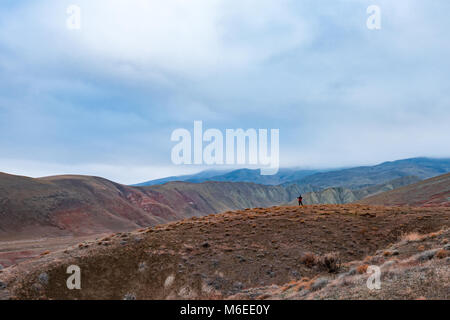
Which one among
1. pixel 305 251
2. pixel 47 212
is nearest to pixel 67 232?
pixel 47 212

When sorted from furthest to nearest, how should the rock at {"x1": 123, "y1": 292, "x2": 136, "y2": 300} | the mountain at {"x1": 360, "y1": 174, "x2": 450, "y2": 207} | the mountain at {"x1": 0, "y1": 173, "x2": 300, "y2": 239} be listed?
1. the mountain at {"x1": 0, "y1": 173, "x2": 300, "y2": 239}
2. the mountain at {"x1": 360, "y1": 174, "x2": 450, "y2": 207}
3. the rock at {"x1": 123, "y1": 292, "x2": 136, "y2": 300}

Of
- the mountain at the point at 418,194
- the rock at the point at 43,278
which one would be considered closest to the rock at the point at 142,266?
the rock at the point at 43,278

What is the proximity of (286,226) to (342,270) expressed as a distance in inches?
360

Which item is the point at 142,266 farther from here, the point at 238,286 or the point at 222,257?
the point at 238,286

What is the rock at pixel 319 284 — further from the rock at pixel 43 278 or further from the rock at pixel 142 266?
the rock at pixel 43 278

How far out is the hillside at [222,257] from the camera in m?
15.2

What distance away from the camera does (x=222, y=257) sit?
757 inches

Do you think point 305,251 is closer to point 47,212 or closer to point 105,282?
point 105,282

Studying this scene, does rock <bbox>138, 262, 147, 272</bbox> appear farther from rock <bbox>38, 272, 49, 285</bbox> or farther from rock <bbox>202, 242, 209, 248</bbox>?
rock <bbox>38, 272, 49, 285</bbox>

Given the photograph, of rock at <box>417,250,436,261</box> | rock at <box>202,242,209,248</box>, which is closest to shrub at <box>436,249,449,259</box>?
rock at <box>417,250,436,261</box>

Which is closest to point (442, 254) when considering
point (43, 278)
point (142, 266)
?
point (142, 266)

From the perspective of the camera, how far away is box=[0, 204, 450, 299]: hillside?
49.9 ft

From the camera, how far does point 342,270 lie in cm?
1515

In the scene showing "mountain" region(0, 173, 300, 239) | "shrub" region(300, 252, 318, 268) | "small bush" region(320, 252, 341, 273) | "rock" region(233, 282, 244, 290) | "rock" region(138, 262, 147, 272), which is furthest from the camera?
"mountain" region(0, 173, 300, 239)
